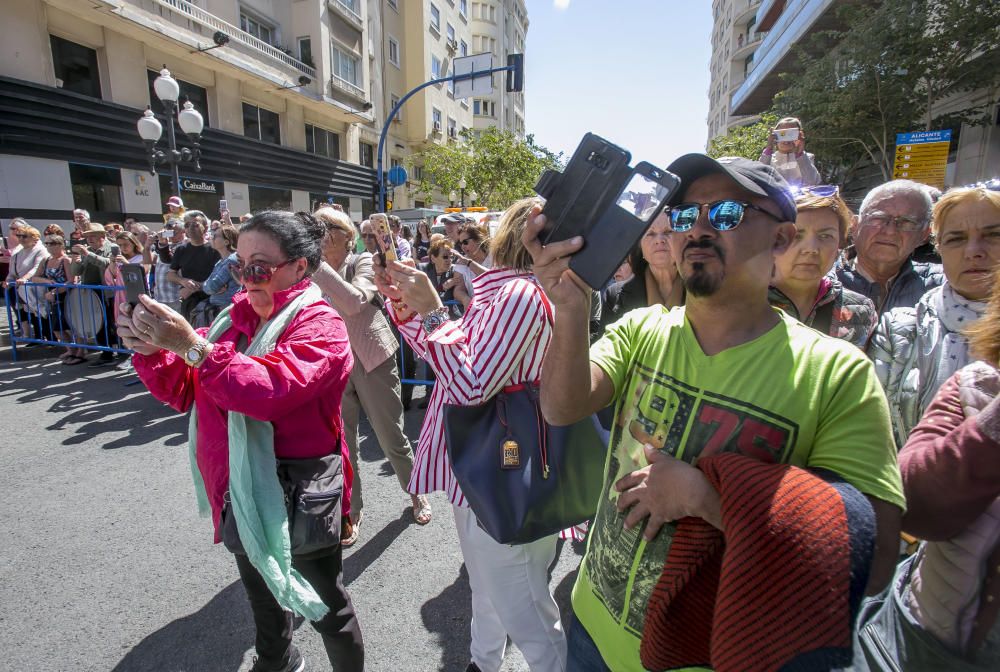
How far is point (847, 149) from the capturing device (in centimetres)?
1608

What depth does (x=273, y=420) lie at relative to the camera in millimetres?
1906

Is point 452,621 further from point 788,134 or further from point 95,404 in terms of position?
point 95,404

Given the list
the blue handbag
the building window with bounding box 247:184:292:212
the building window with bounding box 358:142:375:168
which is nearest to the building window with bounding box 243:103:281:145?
the building window with bounding box 247:184:292:212

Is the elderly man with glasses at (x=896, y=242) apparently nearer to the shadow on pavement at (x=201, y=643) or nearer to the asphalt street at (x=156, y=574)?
the asphalt street at (x=156, y=574)

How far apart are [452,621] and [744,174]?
2.49 meters

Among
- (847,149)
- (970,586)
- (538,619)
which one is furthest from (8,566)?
(847,149)

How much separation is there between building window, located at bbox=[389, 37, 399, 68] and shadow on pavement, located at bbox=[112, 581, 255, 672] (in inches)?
1281

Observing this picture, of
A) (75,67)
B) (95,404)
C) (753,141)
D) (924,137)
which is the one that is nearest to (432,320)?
(95,404)

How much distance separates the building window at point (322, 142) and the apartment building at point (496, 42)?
21026 mm

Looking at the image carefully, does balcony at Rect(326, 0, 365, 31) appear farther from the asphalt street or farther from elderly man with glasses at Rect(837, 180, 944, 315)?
elderly man with glasses at Rect(837, 180, 944, 315)

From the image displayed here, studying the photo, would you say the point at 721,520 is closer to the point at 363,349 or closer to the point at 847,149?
the point at 363,349

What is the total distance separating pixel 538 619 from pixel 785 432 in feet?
4.14

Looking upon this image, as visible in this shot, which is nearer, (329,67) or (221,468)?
(221,468)

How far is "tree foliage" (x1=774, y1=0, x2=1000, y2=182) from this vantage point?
10898mm
